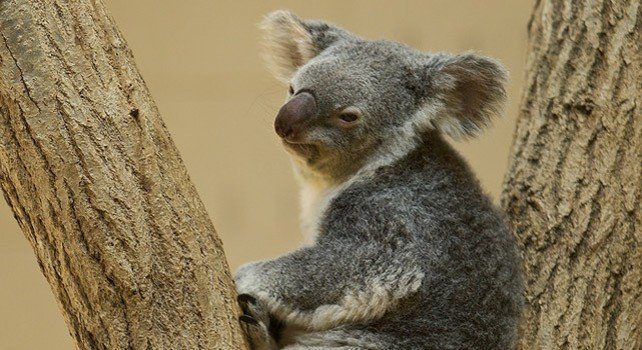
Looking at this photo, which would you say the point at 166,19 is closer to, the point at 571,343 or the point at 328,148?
the point at 328,148

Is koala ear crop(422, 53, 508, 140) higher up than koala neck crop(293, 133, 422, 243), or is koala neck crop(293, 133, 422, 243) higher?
koala ear crop(422, 53, 508, 140)

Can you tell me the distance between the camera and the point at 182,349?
2.58 meters

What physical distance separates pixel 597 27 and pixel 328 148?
4.55ft

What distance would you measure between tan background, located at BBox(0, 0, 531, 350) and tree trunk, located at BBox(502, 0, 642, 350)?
10.5ft

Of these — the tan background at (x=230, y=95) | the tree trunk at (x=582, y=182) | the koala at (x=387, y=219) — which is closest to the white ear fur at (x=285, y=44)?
the koala at (x=387, y=219)

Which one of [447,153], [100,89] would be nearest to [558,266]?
[447,153]

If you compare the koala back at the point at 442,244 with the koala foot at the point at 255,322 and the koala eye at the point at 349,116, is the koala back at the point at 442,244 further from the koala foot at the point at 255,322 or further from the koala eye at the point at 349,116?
the koala foot at the point at 255,322

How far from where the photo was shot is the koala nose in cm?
326

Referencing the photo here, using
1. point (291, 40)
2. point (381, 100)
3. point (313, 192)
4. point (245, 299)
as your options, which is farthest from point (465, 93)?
point (245, 299)

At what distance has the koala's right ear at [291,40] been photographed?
12.9 feet

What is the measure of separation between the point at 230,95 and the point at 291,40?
10.7 feet

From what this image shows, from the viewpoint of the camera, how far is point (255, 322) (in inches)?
112

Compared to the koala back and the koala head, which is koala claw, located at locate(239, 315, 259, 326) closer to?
the koala back

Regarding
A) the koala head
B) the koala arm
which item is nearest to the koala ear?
the koala head
